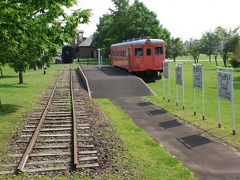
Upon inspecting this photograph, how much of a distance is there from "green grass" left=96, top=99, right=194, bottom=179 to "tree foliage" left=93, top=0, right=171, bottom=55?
5323cm

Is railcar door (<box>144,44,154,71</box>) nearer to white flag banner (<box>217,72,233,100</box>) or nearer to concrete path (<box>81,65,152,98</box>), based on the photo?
concrete path (<box>81,65,152,98</box>)

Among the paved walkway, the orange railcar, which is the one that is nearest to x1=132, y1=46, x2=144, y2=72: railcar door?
the orange railcar

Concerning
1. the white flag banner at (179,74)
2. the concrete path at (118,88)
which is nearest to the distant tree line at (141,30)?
Answer: the concrete path at (118,88)

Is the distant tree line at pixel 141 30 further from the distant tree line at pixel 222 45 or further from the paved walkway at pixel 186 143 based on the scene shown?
the paved walkway at pixel 186 143

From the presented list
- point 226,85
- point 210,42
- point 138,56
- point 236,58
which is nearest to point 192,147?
point 226,85

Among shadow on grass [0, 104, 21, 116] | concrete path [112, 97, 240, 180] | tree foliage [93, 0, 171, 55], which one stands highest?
tree foliage [93, 0, 171, 55]

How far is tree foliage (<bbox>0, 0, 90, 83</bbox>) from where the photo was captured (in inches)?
494

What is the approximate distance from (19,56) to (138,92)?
7.48 meters

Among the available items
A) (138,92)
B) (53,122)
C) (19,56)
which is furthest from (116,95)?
(53,122)

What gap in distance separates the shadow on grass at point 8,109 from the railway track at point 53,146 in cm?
128

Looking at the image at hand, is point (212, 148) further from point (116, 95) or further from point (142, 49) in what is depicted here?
point (142, 49)

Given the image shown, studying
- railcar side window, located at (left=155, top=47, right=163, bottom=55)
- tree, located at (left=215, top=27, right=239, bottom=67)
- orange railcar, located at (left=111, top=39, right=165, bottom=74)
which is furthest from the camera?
tree, located at (left=215, top=27, right=239, bottom=67)

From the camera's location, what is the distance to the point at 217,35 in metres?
63.5

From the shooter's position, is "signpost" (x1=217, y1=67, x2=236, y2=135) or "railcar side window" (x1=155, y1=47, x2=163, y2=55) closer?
"signpost" (x1=217, y1=67, x2=236, y2=135)
